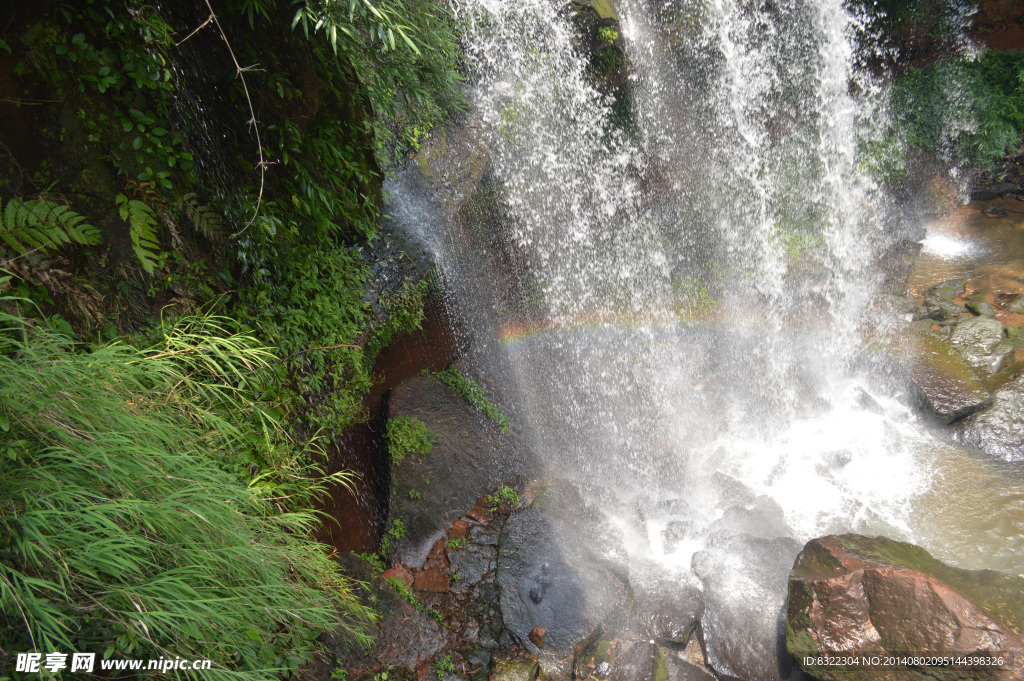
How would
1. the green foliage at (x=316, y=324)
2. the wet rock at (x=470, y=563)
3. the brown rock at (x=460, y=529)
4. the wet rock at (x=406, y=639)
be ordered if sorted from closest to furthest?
the wet rock at (x=406, y=639)
the green foliage at (x=316, y=324)
the wet rock at (x=470, y=563)
the brown rock at (x=460, y=529)

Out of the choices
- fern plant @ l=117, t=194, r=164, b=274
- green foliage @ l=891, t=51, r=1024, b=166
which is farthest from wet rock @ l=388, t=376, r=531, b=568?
green foliage @ l=891, t=51, r=1024, b=166

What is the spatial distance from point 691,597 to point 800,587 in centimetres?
97

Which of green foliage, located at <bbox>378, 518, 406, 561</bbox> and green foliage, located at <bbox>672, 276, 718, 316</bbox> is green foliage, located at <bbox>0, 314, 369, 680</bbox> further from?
green foliage, located at <bbox>672, 276, 718, 316</bbox>

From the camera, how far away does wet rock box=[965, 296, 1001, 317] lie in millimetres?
7126

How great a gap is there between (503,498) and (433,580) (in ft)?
3.60

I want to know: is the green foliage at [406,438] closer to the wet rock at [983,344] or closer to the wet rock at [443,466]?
the wet rock at [443,466]

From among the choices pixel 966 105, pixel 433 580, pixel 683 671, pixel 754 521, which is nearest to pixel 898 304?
pixel 754 521

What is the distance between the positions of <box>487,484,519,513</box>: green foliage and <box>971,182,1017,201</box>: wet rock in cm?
1017

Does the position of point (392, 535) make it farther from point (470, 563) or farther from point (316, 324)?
point (316, 324)

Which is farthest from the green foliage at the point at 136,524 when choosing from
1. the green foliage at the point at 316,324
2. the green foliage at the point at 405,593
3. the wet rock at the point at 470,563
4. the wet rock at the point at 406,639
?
the wet rock at the point at 470,563

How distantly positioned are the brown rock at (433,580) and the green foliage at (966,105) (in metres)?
10.8

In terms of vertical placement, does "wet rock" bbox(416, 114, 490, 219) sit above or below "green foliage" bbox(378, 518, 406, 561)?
above

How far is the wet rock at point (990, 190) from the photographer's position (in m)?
9.07

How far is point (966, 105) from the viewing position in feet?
30.3
